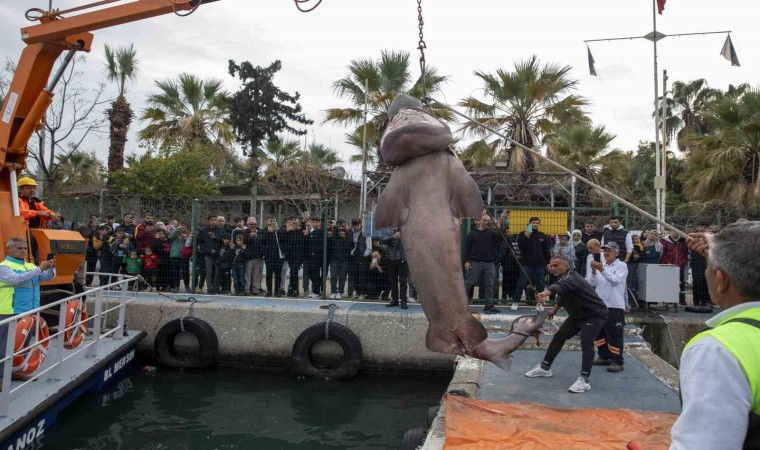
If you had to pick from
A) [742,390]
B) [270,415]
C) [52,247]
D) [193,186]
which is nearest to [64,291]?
[52,247]

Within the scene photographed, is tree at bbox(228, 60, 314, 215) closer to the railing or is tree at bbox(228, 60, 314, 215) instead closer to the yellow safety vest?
the railing

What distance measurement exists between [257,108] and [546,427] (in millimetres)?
22724

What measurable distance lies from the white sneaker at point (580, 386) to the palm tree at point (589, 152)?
51.4 feet

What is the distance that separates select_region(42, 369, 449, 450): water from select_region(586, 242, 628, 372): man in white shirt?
100 inches

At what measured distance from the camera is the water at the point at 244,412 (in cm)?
709

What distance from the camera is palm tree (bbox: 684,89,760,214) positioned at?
1512cm

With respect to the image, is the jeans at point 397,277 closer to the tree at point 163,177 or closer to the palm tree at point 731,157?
the palm tree at point 731,157

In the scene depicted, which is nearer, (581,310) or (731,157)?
(581,310)

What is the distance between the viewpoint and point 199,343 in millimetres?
9883

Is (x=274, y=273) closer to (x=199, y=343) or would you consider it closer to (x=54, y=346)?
(x=199, y=343)

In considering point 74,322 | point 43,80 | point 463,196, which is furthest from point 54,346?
point 463,196

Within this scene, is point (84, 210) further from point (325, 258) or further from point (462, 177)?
point (462, 177)

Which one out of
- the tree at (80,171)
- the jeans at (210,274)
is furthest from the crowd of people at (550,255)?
the tree at (80,171)

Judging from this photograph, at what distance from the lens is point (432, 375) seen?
31.5ft
